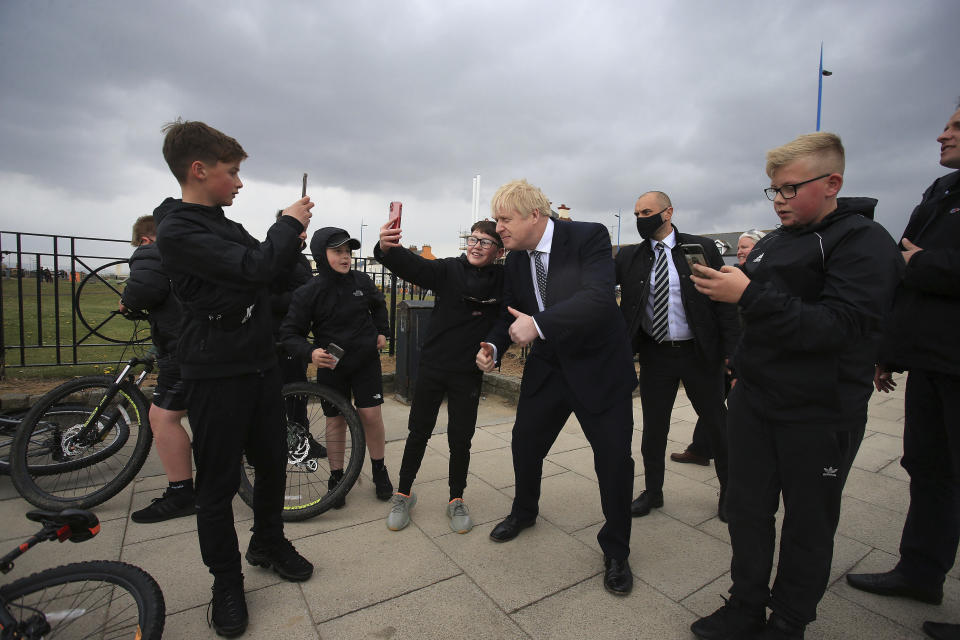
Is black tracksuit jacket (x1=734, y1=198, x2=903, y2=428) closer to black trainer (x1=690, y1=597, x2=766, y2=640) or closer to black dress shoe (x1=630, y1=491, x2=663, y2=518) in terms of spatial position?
black trainer (x1=690, y1=597, x2=766, y2=640)

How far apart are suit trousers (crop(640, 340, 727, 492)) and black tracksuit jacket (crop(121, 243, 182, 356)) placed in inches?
118

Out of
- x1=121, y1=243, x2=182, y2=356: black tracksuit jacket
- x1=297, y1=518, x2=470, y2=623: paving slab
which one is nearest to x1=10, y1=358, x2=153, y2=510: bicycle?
x1=121, y1=243, x2=182, y2=356: black tracksuit jacket

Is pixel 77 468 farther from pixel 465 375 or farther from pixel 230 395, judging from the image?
pixel 465 375

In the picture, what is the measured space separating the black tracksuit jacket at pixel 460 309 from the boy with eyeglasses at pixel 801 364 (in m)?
1.39

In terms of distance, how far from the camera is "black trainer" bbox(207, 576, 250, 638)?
2064mm

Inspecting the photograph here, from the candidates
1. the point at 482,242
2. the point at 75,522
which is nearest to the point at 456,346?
A: the point at 482,242

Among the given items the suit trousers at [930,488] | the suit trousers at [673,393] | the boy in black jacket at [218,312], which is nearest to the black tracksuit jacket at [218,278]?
the boy in black jacket at [218,312]

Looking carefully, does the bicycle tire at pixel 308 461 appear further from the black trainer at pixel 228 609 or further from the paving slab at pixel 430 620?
the paving slab at pixel 430 620

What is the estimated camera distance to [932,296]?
2.26 m

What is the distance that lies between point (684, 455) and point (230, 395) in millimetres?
3659

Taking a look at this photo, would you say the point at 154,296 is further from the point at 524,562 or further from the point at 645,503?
the point at 645,503

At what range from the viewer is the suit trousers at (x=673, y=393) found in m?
3.16

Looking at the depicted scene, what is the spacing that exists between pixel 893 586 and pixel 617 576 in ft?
4.33

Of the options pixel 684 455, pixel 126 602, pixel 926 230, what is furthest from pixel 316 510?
pixel 926 230
